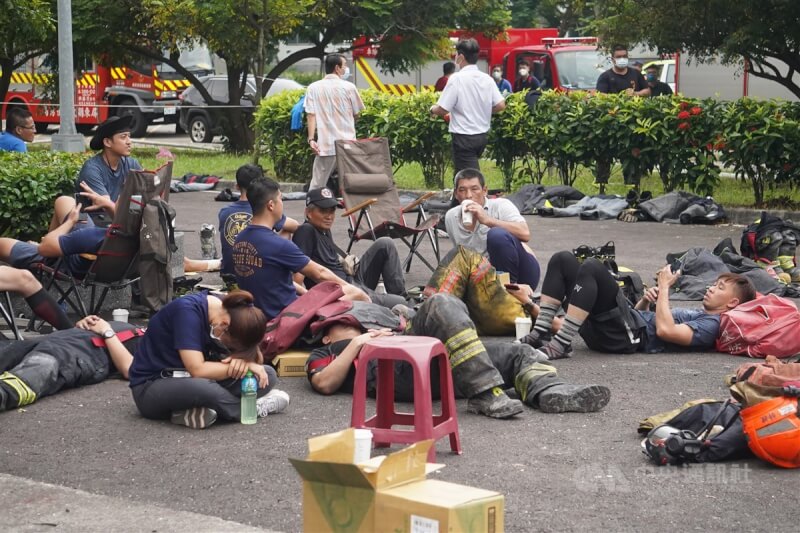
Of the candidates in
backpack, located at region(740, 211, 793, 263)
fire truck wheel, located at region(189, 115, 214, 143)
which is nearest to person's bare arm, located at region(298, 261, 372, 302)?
backpack, located at region(740, 211, 793, 263)

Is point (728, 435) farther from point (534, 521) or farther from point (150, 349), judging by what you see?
point (150, 349)

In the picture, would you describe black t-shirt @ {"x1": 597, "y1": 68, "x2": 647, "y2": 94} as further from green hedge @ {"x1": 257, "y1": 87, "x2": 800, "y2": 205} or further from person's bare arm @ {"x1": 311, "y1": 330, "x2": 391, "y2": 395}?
person's bare arm @ {"x1": 311, "y1": 330, "x2": 391, "y2": 395}

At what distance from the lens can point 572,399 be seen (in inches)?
247

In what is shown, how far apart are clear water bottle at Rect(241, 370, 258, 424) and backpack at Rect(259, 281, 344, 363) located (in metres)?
0.91

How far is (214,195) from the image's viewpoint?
17578mm

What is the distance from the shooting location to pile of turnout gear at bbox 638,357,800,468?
5227mm

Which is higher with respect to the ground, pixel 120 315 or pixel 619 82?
pixel 619 82

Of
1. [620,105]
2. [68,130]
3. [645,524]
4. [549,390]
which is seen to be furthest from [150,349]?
[620,105]

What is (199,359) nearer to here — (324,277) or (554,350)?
(324,277)

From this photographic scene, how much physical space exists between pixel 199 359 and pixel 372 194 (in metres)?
5.82

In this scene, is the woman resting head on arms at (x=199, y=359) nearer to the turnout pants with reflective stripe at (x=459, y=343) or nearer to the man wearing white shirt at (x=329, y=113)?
the turnout pants with reflective stripe at (x=459, y=343)

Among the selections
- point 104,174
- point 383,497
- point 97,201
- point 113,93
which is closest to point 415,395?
point 383,497

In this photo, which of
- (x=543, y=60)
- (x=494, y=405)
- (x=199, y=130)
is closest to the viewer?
(x=494, y=405)

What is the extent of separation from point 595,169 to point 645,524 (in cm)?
1200
